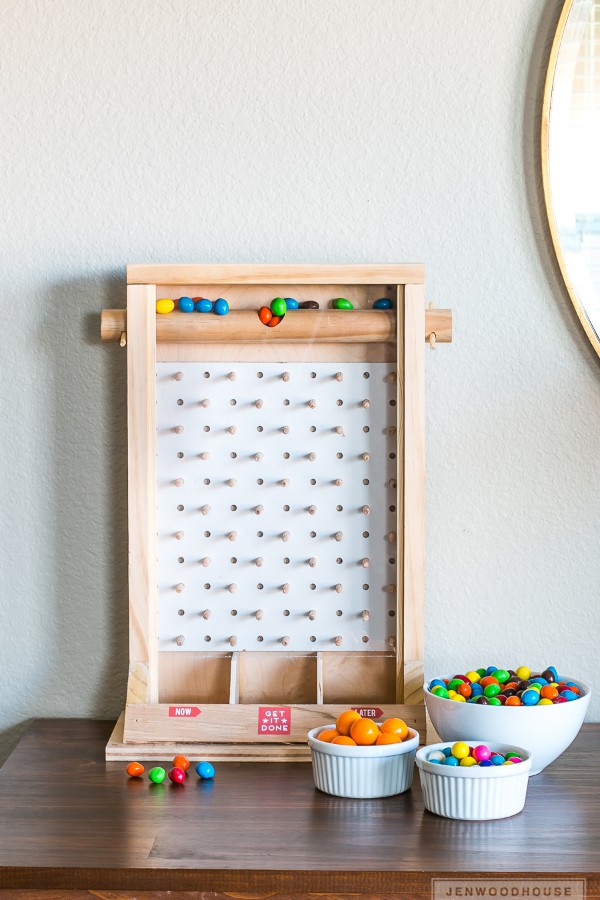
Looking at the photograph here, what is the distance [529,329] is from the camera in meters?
1.38

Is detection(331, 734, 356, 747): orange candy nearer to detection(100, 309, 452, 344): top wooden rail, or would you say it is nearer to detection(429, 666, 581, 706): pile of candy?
detection(429, 666, 581, 706): pile of candy

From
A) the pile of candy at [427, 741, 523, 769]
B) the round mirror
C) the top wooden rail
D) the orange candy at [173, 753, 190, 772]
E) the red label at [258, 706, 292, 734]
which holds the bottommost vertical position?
the orange candy at [173, 753, 190, 772]

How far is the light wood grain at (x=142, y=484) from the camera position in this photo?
1.28m

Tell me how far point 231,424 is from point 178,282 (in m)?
0.21

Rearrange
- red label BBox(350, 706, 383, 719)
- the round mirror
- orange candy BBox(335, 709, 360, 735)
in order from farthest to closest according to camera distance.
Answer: the round mirror
red label BBox(350, 706, 383, 719)
orange candy BBox(335, 709, 360, 735)

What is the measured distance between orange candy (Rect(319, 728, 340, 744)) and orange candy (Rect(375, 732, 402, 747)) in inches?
2.1

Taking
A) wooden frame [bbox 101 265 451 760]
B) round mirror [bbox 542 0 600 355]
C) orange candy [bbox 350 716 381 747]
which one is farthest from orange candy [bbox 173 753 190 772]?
round mirror [bbox 542 0 600 355]

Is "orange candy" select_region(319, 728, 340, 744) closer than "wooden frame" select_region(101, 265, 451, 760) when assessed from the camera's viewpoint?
Yes

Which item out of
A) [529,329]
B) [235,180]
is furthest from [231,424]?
[529,329]

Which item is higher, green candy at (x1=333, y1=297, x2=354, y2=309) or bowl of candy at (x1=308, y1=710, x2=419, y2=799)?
green candy at (x1=333, y1=297, x2=354, y2=309)

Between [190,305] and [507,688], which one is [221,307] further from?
[507,688]

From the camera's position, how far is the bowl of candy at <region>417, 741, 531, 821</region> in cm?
100

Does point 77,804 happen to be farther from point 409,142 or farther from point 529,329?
point 409,142

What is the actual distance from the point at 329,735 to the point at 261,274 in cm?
61
